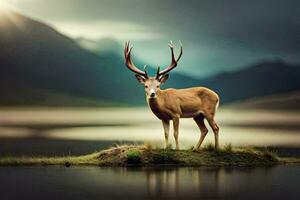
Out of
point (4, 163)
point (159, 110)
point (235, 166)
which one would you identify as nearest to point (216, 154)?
point (235, 166)

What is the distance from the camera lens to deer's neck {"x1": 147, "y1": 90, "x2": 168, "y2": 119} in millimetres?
12328

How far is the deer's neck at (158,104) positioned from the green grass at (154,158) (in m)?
0.63

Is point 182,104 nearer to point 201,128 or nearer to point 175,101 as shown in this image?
point 175,101

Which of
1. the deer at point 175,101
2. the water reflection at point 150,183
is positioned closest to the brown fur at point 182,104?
the deer at point 175,101

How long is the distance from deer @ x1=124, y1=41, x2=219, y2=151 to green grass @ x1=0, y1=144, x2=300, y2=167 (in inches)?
9.2

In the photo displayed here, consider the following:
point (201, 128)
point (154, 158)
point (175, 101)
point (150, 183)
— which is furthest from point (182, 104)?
point (150, 183)

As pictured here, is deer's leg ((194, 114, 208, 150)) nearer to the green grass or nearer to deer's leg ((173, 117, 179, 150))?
the green grass

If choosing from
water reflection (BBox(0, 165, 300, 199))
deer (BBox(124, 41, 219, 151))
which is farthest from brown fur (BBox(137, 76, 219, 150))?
water reflection (BBox(0, 165, 300, 199))

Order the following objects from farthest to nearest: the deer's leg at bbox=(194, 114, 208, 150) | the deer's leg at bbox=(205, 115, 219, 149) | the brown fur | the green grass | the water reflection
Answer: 1. the deer's leg at bbox=(194, 114, 208, 150)
2. the deer's leg at bbox=(205, 115, 219, 149)
3. the brown fur
4. the green grass
5. the water reflection

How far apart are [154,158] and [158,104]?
3.26 ft

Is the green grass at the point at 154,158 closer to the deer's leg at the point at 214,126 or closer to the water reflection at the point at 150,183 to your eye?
the deer's leg at the point at 214,126

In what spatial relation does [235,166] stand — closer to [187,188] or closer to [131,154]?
[131,154]

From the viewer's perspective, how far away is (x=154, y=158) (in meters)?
12.1

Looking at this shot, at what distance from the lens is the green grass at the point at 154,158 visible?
12.0 m
